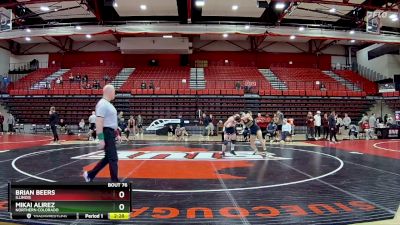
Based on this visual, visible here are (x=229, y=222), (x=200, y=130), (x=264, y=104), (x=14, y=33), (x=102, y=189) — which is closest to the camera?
(x=102, y=189)

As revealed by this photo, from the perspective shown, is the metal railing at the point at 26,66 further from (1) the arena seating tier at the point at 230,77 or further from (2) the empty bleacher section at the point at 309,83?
(2) the empty bleacher section at the point at 309,83

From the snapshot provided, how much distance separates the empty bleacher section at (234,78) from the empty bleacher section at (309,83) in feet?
5.82

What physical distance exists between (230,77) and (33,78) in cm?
1909

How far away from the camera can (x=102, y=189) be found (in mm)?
2889

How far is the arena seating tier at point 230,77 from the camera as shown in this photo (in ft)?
87.3

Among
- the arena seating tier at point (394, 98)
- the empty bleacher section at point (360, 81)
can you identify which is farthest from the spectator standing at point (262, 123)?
the arena seating tier at point (394, 98)

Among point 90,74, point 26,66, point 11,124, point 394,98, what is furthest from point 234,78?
point 26,66

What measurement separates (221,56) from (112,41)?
37.4 ft

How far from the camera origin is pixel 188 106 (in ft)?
81.6

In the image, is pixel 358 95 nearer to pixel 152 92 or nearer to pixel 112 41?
pixel 152 92

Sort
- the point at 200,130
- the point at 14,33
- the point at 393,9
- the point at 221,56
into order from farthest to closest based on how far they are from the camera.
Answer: the point at 221,56 → the point at 14,33 → the point at 200,130 → the point at 393,9

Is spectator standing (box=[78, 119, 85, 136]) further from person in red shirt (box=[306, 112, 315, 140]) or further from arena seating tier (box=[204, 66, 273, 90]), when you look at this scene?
person in red shirt (box=[306, 112, 315, 140])

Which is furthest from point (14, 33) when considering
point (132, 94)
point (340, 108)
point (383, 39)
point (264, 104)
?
point (383, 39)

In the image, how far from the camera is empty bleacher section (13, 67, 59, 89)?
92.3 feet
